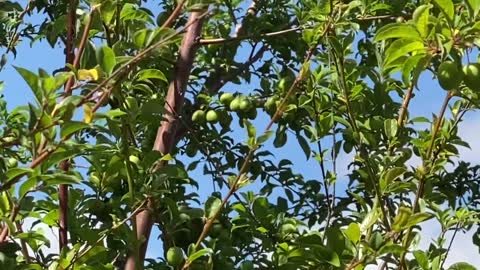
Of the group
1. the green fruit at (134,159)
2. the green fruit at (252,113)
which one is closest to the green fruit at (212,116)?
the green fruit at (252,113)

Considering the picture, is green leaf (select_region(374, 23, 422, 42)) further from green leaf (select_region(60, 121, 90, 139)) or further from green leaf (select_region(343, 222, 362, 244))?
green leaf (select_region(60, 121, 90, 139))

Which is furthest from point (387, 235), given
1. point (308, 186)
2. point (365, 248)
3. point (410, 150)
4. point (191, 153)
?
point (191, 153)

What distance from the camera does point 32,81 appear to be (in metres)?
1.26

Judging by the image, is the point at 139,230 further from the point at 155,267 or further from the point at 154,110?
the point at 154,110

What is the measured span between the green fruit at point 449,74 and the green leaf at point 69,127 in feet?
2.19

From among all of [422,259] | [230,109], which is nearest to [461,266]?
[422,259]

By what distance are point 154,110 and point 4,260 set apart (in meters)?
0.49

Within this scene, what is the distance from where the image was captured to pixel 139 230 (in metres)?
2.20

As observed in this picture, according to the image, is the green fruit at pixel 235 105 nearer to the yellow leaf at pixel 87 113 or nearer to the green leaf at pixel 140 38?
the green leaf at pixel 140 38

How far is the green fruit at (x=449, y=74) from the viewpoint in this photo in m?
1.47

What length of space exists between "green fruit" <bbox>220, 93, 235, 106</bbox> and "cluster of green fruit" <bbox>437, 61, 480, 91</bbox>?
1.36 metres

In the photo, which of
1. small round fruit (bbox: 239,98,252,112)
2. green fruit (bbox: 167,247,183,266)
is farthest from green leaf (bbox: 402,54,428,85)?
small round fruit (bbox: 239,98,252,112)

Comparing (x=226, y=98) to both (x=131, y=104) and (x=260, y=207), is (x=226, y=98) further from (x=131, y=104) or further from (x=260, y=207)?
(x=131, y=104)

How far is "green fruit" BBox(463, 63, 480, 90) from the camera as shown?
152 cm
